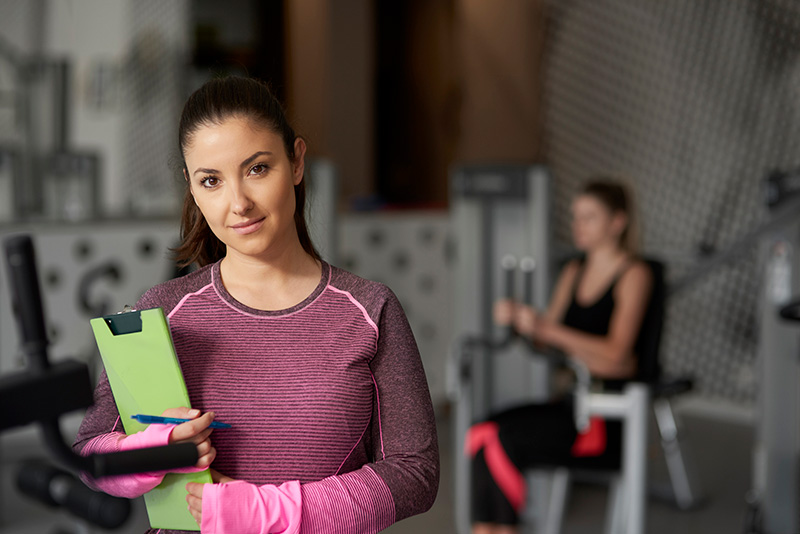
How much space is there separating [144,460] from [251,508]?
89 mm

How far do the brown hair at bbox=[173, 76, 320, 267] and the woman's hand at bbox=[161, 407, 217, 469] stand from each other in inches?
5.5

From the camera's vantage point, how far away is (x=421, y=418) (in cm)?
66

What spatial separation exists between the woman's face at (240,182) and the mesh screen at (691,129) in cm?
383

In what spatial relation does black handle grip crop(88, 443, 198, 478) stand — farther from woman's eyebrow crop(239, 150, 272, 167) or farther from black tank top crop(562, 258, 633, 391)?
black tank top crop(562, 258, 633, 391)

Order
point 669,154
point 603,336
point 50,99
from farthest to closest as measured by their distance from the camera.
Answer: point 669,154 < point 50,99 < point 603,336

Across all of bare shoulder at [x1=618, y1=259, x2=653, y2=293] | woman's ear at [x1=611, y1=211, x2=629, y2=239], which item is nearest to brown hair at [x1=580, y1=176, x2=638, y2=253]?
woman's ear at [x1=611, y1=211, x2=629, y2=239]

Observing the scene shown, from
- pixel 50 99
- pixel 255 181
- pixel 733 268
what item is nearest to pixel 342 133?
pixel 50 99

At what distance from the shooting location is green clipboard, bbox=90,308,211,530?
572mm

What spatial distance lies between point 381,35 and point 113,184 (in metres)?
2.62

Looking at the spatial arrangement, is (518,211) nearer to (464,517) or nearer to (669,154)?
(464,517)

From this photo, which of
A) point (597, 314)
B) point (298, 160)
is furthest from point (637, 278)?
point (298, 160)

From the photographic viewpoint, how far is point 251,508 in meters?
0.59

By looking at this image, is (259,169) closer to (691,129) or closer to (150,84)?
(691,129)

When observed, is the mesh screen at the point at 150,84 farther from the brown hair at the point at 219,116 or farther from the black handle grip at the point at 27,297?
the black handle grip at the point at 27,297
